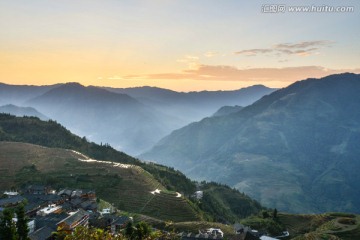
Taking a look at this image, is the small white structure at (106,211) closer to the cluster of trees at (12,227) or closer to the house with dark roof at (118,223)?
the house with dark roof at (118,223)

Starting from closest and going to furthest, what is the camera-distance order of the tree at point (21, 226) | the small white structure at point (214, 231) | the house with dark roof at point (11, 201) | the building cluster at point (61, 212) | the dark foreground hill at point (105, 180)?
the tree at point (21, 226)
the building cluster at point (61, 212)
the small white structure at point (214, 231)
the house with dark roof at point (11, 201)
the dark foreground hill at point (105, 180)

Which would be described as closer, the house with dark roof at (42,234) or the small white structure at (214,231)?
the house with dark roof at (42,234)

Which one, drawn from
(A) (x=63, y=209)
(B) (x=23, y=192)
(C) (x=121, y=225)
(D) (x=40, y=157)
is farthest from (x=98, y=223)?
(D) (x=40, y=157)

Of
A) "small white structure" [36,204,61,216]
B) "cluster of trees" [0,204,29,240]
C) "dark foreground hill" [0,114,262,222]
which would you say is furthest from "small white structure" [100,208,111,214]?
"cluster of trees" [0,204,29,240]

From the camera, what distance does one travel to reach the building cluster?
64.8m

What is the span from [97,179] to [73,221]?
6012cm

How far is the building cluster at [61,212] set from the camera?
64750 millimetres

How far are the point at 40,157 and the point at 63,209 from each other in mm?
81410

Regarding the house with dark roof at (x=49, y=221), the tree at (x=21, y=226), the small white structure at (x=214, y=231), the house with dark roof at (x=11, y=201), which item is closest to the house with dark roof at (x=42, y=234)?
the house with dark roof at (x=49, y=221)

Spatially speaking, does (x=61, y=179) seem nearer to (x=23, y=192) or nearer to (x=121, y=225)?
(x=23, y=192)

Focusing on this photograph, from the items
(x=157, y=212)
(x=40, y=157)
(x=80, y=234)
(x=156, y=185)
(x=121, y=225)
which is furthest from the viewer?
(x=40, y=157)

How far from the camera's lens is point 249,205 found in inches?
7451

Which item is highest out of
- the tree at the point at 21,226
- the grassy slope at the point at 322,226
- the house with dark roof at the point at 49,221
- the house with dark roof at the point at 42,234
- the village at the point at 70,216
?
the tree at the point at 21,226

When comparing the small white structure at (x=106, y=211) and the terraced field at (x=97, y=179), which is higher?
the small white structure at (x=106, y=211)
